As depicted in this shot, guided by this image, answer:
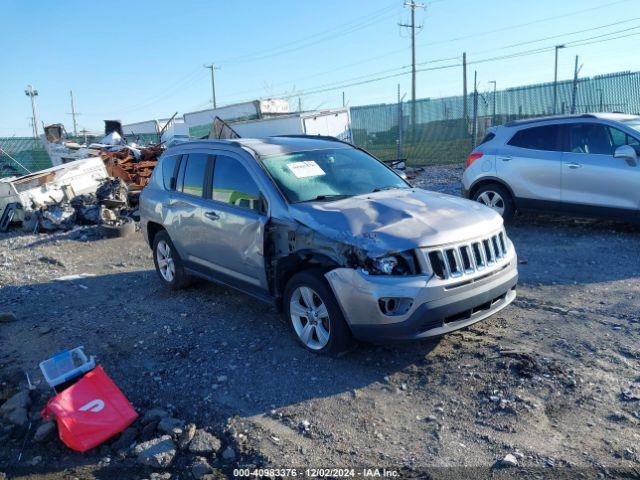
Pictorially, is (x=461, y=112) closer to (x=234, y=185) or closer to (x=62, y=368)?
(x=234, y=185)

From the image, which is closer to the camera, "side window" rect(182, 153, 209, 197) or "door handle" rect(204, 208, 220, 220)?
"door handle" rect(204, 208, 220, 220)

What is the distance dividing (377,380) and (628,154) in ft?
17.6

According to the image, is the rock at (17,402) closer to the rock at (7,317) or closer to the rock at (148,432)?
the rock at (148,432)

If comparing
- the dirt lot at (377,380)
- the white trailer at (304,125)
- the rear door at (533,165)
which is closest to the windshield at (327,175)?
the dirt lot at (377,380)

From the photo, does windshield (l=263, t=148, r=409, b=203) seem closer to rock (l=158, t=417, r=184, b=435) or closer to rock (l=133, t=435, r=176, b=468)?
rock (l=158, t=417, r=184, b=435)

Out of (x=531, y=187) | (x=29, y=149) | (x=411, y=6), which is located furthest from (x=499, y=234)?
(x=411, y=6)

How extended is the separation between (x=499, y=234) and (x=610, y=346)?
1.26 metres

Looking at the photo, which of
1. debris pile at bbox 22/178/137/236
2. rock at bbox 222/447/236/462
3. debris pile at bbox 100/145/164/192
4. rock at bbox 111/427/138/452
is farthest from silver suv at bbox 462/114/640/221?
debris pile at bbox 100/145/164/192

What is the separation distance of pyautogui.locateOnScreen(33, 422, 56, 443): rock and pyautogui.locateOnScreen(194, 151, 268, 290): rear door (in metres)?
2.02

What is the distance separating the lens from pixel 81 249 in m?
10.1

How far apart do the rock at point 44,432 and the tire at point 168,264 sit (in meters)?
2.83

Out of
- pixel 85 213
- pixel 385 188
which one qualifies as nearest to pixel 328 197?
pixel 385 188

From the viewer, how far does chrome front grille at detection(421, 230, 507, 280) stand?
3.90 metres

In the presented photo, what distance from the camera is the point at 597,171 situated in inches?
297
